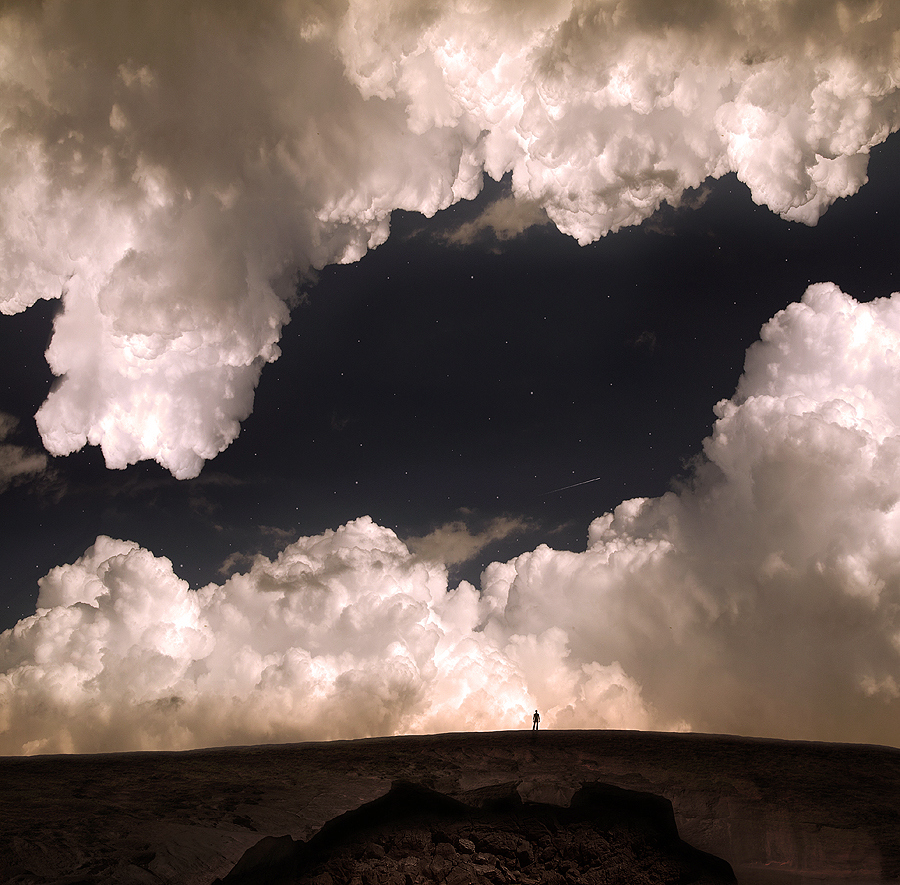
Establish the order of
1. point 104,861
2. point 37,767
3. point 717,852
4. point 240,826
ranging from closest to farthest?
point 104,861
point 240,826
point 717,852
point 37,767

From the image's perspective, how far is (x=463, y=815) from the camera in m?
11.4

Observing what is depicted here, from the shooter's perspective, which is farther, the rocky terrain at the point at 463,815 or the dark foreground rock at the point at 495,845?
the dark foreground rock at the point at 495,845

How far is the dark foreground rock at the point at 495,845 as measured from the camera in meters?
10.2

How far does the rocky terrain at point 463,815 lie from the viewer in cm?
933

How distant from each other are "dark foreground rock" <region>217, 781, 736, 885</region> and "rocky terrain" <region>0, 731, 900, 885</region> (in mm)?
24

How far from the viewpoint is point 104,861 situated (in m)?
8.63

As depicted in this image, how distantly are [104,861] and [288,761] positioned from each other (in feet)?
Answer: 16.4

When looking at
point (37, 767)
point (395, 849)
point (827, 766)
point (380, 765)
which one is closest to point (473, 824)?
point (395, 849)

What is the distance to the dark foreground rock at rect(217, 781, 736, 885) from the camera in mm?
10250

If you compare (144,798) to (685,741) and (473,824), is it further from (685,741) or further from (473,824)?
(685,741)

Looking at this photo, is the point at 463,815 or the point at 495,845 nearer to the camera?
the point at 495,845

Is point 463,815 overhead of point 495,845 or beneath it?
overhead

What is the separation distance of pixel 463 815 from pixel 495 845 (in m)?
0.77

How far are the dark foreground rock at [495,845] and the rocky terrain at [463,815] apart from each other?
0.9 inches
